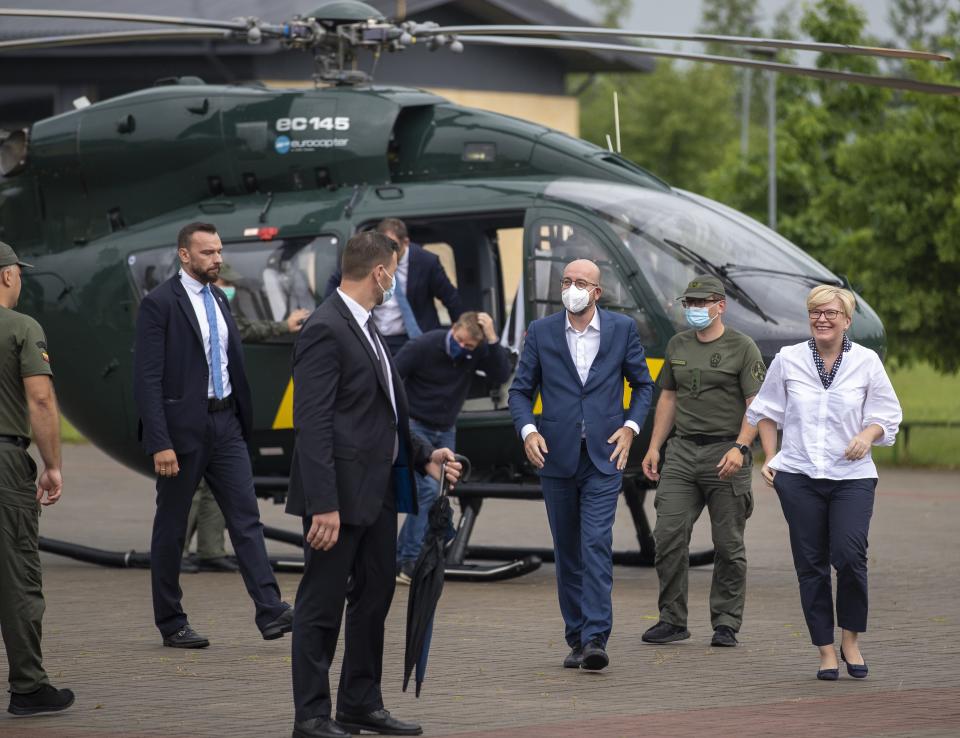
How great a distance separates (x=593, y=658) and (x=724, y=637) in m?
1.08

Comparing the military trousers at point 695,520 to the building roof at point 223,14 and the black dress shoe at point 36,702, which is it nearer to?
the black dress shoe at point 36,702

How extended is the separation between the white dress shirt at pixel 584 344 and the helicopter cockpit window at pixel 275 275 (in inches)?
120

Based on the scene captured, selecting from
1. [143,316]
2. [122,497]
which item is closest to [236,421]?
[143,316]

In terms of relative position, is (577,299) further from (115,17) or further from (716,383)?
(115,17)

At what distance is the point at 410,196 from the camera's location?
36.0 ft

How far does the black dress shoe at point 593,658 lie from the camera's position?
7598 millimetres

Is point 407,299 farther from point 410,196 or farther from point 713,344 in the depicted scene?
point 713,344

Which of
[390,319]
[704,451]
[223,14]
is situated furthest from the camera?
[223,14]

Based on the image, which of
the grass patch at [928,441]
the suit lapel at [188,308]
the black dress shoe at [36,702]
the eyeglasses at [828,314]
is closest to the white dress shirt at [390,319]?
the suit lapel at [188,308]

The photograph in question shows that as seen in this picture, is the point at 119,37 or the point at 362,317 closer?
the point at 362,317

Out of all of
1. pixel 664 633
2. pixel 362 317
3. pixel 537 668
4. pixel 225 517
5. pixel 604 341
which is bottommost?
pixel 664 633

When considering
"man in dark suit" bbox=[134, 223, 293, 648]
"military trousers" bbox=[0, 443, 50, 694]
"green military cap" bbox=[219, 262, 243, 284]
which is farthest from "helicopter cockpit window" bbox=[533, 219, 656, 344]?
"military trousers" bbox=[0, 443, 50, 694]

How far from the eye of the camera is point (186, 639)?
27.3ft

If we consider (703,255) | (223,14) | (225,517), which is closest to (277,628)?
(225,517)
